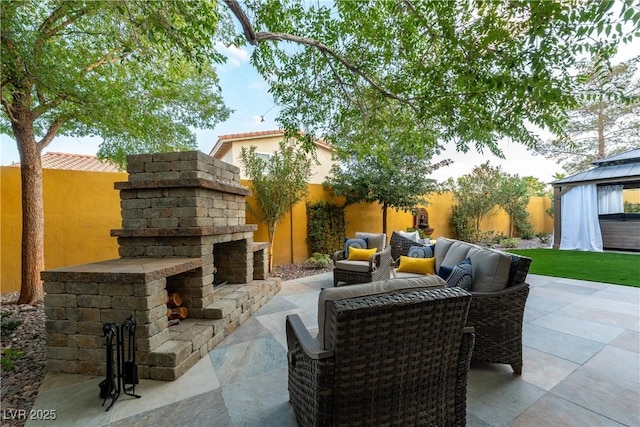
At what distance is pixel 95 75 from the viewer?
344 cm

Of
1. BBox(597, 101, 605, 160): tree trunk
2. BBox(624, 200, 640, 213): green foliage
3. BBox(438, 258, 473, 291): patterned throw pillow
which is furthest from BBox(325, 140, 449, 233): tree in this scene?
BBox(597, 101, 605, 160): tree trunk

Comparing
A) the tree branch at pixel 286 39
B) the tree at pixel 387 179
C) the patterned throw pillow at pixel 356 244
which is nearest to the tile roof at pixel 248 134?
the tree at pixel 387 179

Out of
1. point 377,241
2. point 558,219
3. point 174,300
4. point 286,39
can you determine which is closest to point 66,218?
point 174,300

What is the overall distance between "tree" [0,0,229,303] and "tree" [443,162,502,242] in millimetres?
7981

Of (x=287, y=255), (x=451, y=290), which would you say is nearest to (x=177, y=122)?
(x=287, y=255)

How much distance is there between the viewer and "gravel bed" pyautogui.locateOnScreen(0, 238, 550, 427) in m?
2.00

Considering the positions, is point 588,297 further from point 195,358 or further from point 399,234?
point 195,358

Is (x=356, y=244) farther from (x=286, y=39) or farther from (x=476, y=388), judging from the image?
(x=286, y=39)

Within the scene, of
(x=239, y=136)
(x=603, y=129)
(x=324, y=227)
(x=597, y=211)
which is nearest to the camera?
(x=324, y=227)

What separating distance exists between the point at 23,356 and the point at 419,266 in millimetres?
4382

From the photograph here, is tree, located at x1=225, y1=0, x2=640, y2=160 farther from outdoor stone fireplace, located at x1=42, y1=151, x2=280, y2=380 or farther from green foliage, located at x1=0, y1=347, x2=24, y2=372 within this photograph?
green foliage, located at x1=0, y1=347, x2=24, y2=372

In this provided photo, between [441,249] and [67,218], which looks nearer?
[441,249]

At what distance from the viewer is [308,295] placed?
441cm

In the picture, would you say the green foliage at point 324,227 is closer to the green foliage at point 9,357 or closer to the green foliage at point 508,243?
the green foliage at point 9,357
